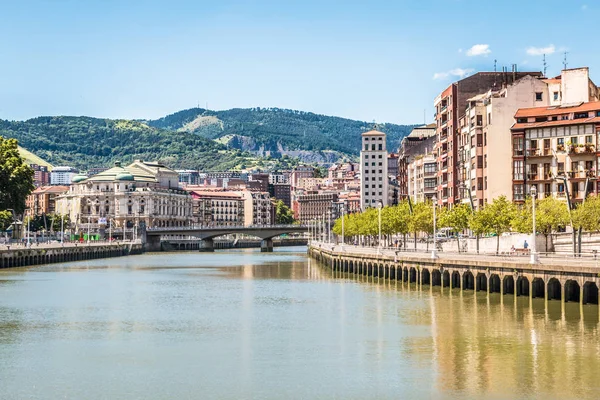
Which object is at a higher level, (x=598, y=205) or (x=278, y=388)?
(x=598, y=205)

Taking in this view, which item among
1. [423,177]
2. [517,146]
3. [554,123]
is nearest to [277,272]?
[517,146]

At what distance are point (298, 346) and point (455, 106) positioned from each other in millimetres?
88654

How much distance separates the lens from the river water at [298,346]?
147 feet

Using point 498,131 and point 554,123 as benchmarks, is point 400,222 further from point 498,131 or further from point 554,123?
point 554,123

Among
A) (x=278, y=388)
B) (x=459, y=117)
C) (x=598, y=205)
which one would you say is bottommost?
(x=278, y=388)

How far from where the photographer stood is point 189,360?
51.8 meters

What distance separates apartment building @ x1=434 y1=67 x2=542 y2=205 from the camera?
138250 mm

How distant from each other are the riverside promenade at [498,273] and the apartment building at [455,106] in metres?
33.2

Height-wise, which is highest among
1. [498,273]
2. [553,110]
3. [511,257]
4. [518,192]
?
[553,110]

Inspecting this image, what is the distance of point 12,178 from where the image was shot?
148750mm

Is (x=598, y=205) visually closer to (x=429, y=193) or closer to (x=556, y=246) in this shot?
(x=556, y=246)

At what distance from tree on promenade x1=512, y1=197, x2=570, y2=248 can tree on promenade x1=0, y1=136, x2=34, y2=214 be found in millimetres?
80529

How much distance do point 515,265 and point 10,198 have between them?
94.7 metres

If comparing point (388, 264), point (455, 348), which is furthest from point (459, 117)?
point (455, 348)
